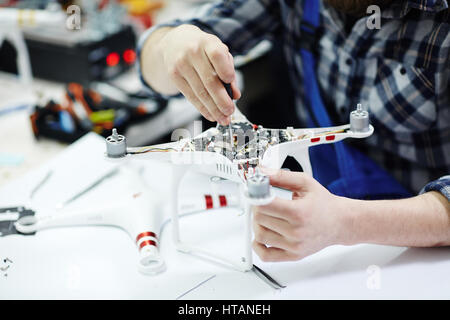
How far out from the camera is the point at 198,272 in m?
0.62

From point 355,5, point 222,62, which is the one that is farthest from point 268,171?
point 355,5

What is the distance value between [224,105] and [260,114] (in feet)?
1.60

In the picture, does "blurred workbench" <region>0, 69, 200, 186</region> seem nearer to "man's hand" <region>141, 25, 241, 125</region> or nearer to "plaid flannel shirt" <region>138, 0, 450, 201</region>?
"plaid flannel shirt" <region>138, 0, 450, 201</region>

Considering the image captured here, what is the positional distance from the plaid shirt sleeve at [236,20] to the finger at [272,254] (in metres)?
0.40

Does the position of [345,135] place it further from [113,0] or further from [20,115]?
[113,0]

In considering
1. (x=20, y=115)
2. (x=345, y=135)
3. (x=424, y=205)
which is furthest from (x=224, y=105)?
(x=20, y=115)

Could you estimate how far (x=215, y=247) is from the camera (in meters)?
0.66

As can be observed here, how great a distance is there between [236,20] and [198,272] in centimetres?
46

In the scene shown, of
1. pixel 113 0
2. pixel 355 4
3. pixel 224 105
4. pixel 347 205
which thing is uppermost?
pixel 113 0

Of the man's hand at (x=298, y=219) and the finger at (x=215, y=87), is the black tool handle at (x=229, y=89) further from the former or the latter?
the man's hand at (x=298, y=219)

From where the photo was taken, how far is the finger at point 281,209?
0.54m

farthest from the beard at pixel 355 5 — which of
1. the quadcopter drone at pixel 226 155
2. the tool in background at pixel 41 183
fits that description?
the tool in background at pixel 41 183

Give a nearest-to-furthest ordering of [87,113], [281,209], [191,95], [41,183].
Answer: [281,209] → [191,95] → [41,183] → [87,113]

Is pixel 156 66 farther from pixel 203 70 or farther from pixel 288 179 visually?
pixel 288 179
